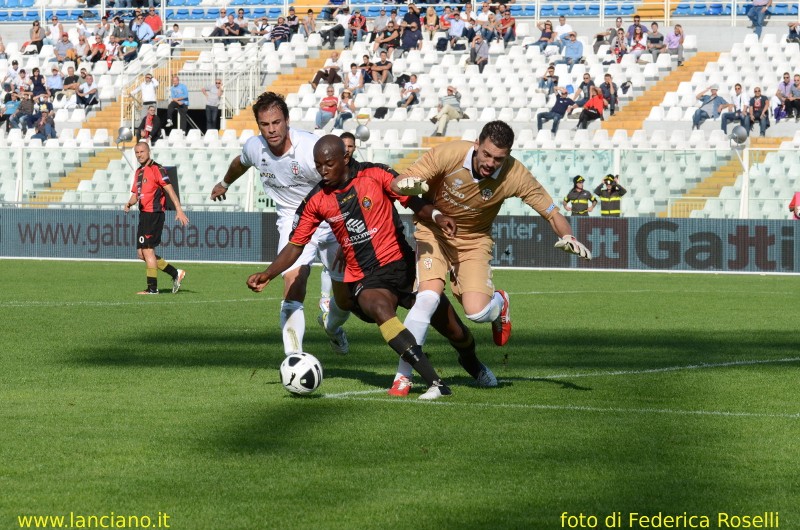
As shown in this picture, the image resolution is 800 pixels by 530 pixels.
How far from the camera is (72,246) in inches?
1259

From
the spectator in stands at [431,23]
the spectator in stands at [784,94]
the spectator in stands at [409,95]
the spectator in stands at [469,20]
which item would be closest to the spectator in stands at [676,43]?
the spectator in stands at [784,94]

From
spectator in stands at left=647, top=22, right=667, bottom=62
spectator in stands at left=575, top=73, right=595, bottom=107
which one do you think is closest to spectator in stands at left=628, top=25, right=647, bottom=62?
spectator in stands at left=647, top=22, right=667, bottom=62

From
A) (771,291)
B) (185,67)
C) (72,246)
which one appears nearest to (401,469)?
(771,291)

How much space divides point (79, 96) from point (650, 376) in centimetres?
3185

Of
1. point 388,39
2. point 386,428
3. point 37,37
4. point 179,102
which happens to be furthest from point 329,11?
point 386,428

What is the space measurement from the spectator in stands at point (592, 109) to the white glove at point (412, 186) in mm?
24786

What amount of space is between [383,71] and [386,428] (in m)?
29.5

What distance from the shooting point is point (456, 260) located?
10.5 m

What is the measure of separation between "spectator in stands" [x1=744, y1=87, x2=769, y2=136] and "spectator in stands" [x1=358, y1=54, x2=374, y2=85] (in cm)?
1020

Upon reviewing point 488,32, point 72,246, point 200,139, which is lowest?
point 72,246

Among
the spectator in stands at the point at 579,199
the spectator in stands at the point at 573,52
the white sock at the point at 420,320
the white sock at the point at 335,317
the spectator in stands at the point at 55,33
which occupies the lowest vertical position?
the spectator in stands at the point at 579,199

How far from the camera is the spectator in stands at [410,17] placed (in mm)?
38562

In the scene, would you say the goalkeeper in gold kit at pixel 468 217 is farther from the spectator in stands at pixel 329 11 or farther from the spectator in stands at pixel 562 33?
the spectator in stands at pixel 329 11

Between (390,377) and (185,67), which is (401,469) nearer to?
(390,377)
